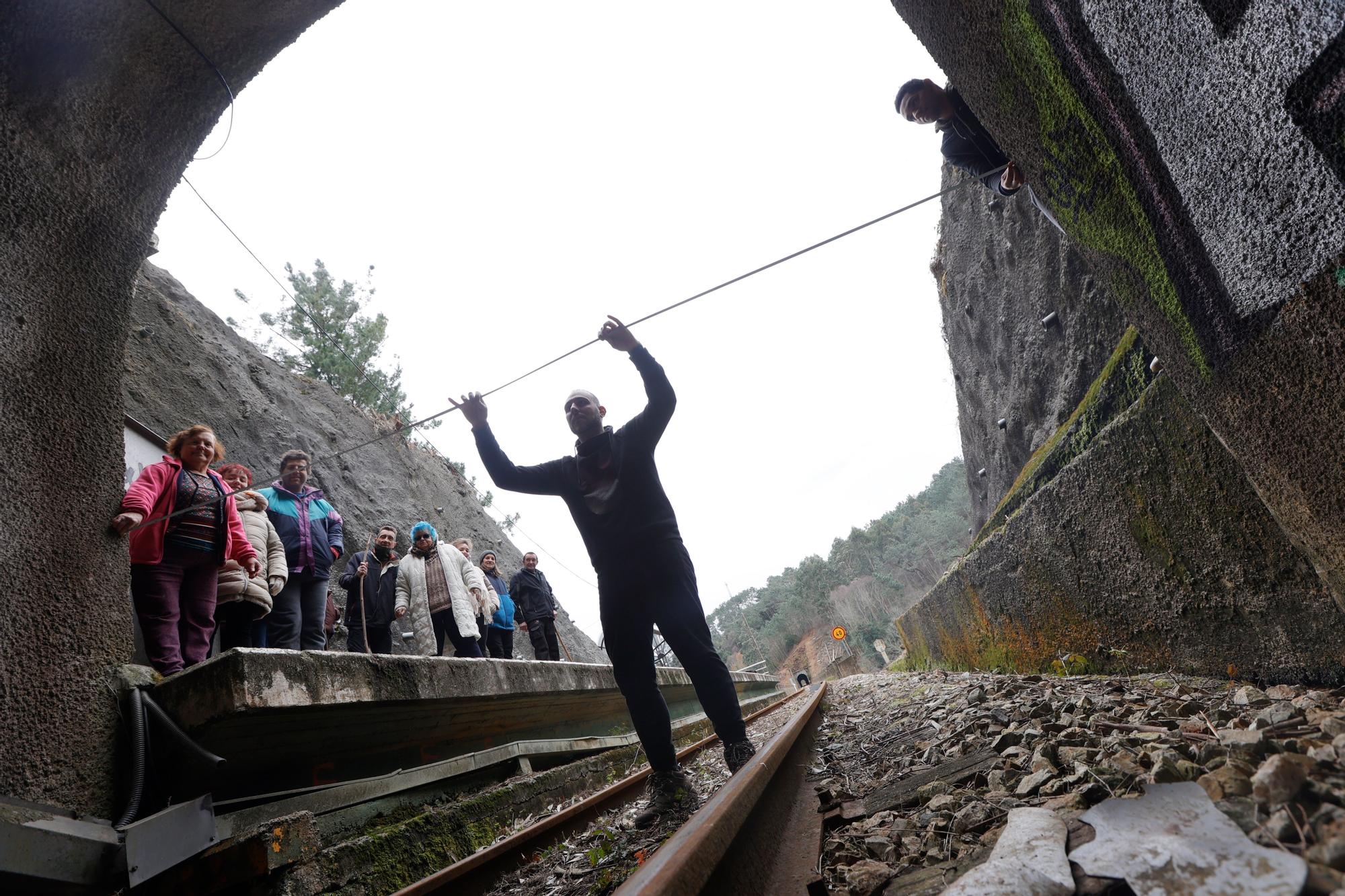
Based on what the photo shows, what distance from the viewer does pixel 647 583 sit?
3.34m

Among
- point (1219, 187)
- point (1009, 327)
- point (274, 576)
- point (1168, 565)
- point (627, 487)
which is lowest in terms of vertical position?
point (1168, 565)

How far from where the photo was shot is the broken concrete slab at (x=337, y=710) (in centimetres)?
277

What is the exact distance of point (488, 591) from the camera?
A: 27.2 ft

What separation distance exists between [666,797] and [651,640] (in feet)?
2.39

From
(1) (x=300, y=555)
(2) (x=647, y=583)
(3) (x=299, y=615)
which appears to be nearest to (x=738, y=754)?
(2) (x=647, y=583)

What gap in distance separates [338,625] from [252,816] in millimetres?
9657

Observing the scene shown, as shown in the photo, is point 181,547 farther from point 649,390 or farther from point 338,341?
point 338,341

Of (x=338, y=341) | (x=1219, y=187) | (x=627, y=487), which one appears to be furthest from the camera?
(x=338, y=341)

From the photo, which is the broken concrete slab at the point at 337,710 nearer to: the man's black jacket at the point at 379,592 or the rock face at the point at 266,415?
the man's black jacket at the point at 379,592

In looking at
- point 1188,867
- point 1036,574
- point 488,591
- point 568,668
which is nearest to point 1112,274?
point 1188,867

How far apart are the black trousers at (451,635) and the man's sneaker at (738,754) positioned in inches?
182

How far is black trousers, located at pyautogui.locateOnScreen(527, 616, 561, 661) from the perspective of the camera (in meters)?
10.1

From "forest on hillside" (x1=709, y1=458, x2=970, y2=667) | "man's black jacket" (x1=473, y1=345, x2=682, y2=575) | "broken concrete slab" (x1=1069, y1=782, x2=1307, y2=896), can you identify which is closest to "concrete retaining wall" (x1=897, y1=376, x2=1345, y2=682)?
"broken concrete slab" (x1=1069, y1=782, x2=1307, y2=896)

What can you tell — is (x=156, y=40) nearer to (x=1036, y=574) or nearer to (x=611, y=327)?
(x=611, y=327)
